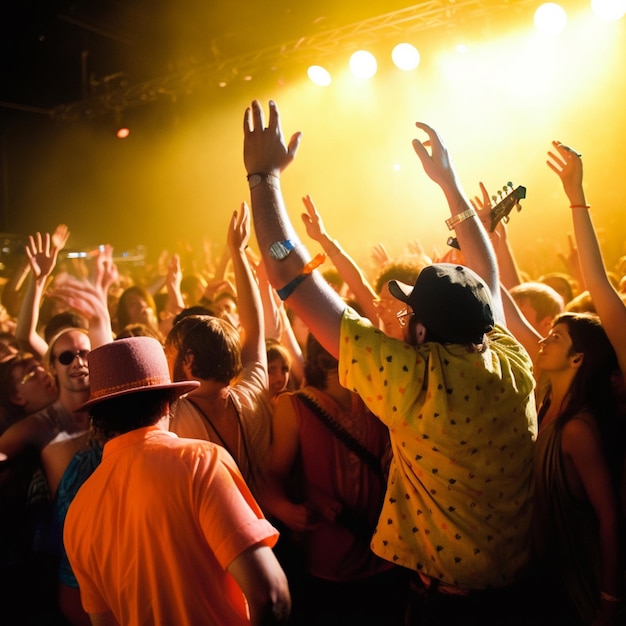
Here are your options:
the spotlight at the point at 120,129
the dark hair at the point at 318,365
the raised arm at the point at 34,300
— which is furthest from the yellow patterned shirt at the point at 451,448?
the spotlight at the point at 120,129

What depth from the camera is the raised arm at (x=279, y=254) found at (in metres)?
1.61

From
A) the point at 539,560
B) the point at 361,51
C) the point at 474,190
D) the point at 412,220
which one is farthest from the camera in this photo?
the point at 412,220

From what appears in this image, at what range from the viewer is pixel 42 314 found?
5.23 m

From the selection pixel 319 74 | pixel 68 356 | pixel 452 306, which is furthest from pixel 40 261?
pixel 319 74

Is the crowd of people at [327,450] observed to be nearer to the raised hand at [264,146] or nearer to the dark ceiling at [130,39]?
the raised hand at [264,146]

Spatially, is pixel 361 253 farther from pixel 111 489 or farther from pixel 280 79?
pixel 111 489

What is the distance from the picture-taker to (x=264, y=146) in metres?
1.71

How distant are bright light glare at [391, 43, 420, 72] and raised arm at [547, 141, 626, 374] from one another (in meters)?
5.35

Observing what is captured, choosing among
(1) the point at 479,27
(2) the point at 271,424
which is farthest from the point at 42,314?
(1) the point at 479,27

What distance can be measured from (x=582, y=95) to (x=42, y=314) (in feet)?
27.1

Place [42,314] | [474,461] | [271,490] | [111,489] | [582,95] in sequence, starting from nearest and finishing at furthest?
[111,489] < [474,461] < [271,490] < [42,314] < [582,95]

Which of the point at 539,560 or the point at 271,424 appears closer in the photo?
the point at 539,560

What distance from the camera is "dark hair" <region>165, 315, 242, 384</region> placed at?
218cm

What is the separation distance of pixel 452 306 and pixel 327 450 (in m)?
1.07
